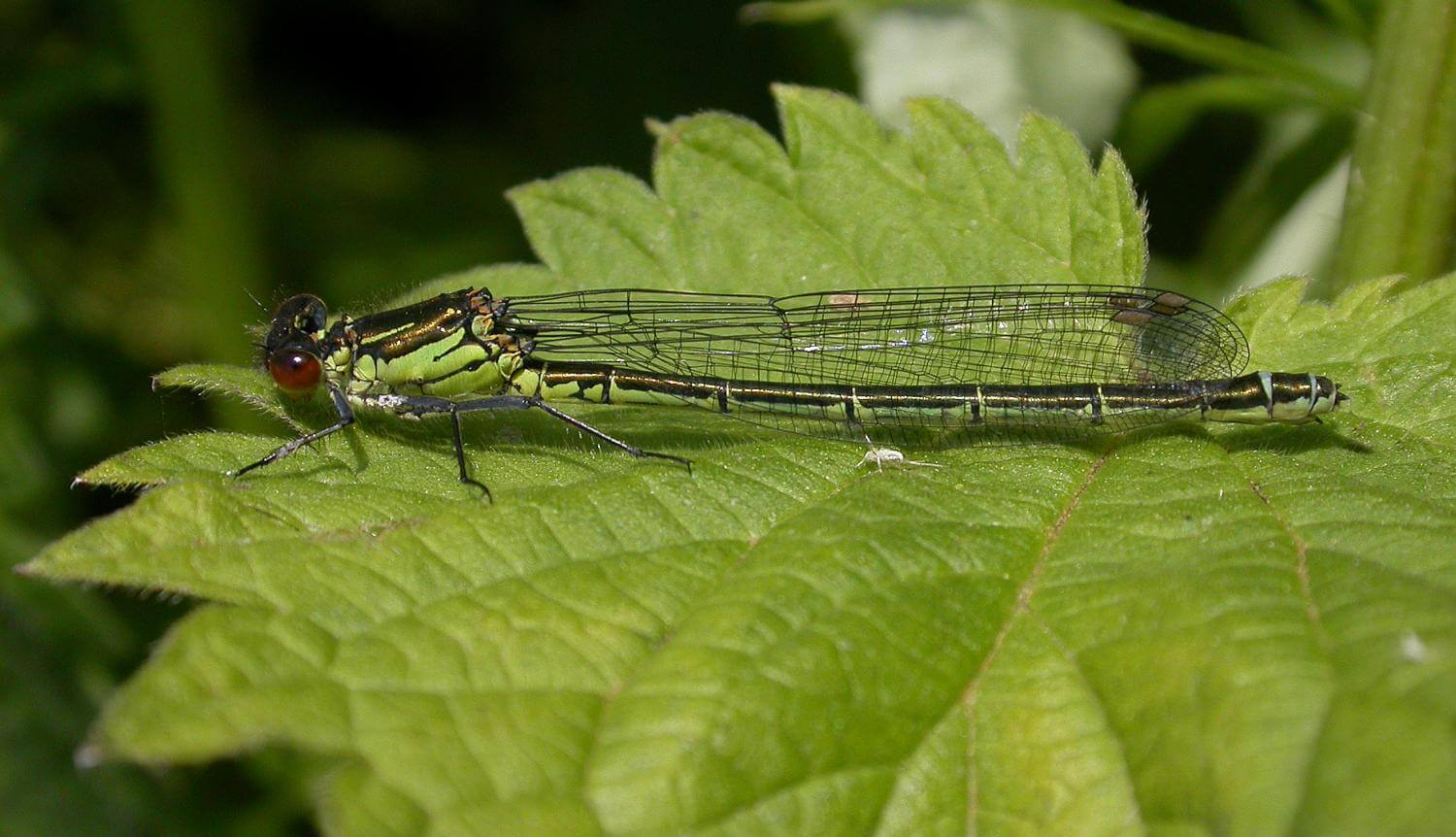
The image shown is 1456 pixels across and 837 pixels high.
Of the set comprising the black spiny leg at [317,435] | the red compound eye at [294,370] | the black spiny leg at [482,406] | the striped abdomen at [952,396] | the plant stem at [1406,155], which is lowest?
the black spiny leg at [317,435]

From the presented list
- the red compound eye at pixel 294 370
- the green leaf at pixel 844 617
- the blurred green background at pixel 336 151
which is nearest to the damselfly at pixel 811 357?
the red compound eye at pixel 294 370

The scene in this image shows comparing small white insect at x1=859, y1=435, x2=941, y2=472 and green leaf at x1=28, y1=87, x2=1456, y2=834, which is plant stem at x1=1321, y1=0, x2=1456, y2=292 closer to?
green leaf at x1=28, y1=87, x2=1456, y2=834

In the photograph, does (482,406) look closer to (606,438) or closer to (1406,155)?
(606,438)

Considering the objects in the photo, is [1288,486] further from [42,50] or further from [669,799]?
[42,50]

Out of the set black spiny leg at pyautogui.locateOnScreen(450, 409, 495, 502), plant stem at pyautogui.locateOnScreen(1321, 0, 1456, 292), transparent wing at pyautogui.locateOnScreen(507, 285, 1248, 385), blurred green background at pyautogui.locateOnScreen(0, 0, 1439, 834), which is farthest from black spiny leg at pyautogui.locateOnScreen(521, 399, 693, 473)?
plant stem at pyautogui.locateOnScreen(1321, 0, 1456, 292)

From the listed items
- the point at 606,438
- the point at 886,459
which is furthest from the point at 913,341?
the point at 606,438

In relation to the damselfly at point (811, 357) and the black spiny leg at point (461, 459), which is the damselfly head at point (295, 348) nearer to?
the damselfly at point (811, 357)
